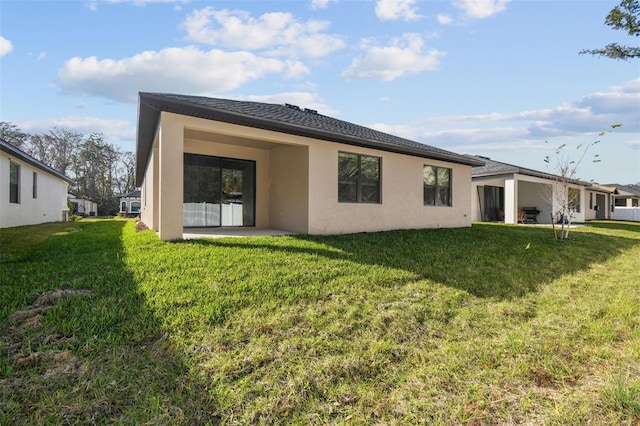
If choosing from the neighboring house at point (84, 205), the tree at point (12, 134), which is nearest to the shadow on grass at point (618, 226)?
the neighboring house at point (84, 205)

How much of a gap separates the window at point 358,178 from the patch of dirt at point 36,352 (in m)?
7.23

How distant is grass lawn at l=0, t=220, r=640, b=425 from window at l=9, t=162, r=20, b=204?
31.3 ft

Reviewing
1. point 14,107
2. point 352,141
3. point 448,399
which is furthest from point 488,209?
point 14,107

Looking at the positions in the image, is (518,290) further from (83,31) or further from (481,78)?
(83,31)

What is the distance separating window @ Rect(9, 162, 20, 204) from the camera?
1267 centimetres

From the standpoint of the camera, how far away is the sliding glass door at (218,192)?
1011 centimetres

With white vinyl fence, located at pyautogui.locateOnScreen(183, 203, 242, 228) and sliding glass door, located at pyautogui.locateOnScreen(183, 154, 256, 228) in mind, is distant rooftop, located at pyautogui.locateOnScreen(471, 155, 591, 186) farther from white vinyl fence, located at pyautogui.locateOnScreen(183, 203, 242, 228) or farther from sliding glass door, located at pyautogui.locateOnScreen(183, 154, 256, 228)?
white vinyl fence, located at pyautogui.locateOnScreen(183, 203, 242, 228)

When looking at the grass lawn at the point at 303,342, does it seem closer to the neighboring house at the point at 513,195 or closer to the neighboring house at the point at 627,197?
the neighboring house at the point at 513,195

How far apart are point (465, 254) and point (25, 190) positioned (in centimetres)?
1752

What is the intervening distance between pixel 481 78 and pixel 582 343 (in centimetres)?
912

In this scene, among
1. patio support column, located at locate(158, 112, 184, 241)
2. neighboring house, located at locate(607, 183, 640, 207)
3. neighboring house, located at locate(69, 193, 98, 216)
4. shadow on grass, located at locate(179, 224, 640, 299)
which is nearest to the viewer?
shadow on grass, located at locate(179, 224, 640, 299)

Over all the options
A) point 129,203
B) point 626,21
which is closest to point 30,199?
point 129,203

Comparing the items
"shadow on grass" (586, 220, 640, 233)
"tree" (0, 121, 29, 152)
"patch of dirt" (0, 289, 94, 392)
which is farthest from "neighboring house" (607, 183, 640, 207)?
"tree" (0, 121, 29, 152)

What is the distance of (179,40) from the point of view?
913cm
